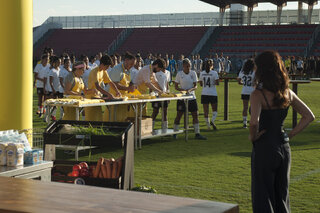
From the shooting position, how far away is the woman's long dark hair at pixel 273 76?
445 cm

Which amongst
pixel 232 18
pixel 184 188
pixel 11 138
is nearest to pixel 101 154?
pixel 184 188

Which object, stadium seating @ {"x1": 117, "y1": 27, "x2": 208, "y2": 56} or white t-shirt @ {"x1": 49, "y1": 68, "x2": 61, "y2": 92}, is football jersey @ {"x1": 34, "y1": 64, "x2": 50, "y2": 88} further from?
stadium seating @ {"x1": 117, "y1": 27, "x2": 208, "y2": 56}

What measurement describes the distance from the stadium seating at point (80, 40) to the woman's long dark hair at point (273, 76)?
48113mm

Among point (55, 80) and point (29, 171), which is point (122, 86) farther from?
point (29, 171)

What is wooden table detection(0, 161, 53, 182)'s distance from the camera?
433cm

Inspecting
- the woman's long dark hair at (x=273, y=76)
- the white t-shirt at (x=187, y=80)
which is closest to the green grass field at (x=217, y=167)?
the white t-shirt at (x=187, y=80)

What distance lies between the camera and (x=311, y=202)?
6.30 metres

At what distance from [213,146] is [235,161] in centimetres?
169

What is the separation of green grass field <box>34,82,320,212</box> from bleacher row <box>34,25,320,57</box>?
35160 mm

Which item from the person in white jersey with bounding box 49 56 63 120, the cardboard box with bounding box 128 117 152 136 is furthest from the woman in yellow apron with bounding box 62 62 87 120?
the person in white jersey with bounding box 49 56 63 120

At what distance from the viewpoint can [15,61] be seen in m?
5.78

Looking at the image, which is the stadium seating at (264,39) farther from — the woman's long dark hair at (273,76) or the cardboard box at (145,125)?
the woman's long dark hair at (273,76)

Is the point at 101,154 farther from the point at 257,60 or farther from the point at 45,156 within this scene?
the point at 257,60

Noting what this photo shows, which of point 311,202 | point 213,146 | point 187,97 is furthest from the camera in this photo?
point 187,97
